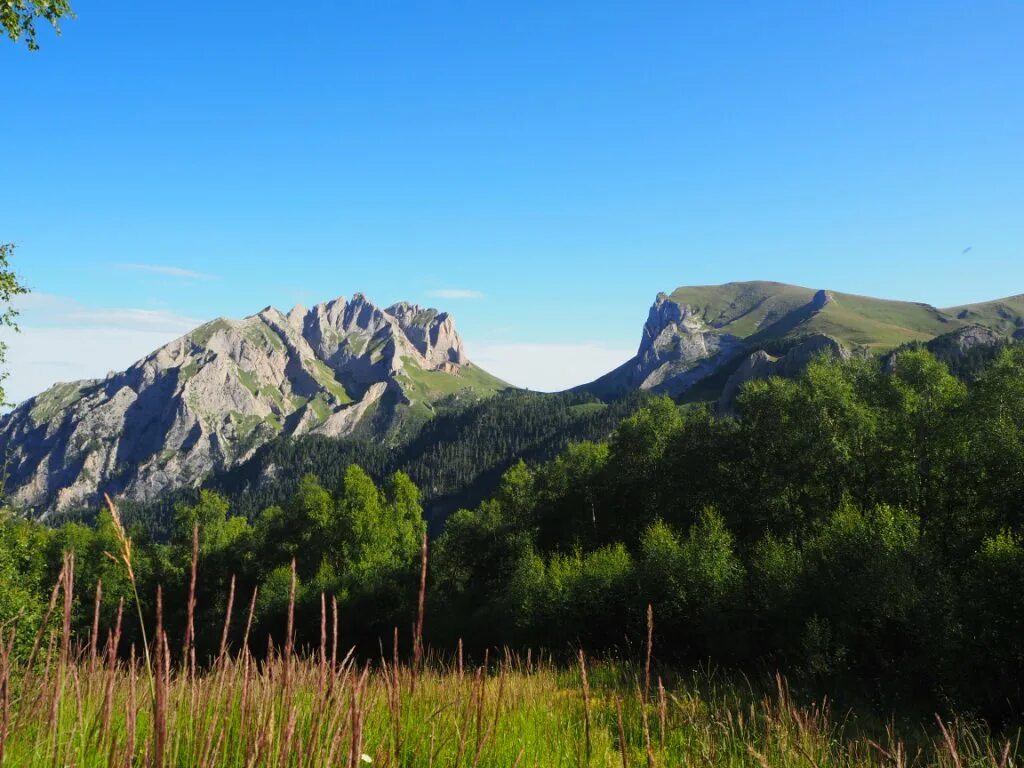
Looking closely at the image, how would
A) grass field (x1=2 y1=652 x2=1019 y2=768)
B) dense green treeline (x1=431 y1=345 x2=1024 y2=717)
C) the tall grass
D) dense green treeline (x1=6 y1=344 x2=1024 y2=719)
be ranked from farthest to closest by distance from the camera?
1. dense green treeline (x1=6 y1=344 x2=1024 y2=719)
2. dense green treeline (x1=431 y1=345 x2=1024 y2=717)
3. grass field (x1=2 y1=652 x2=1019 y2=768)
4. the tall grass

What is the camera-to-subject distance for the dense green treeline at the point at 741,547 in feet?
72.3

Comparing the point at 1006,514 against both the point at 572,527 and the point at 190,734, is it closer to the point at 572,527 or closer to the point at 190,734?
the point at 572,527

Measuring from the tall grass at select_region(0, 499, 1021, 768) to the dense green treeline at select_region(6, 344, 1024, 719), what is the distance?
35.3 feet

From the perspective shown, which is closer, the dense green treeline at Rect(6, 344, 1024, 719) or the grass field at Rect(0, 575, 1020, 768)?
the grass field at Rect(0, 575, 1020, 768)

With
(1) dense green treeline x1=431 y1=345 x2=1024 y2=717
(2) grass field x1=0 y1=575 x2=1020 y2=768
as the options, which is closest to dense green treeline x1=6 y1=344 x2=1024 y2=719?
(1) dense green treeline x1=431 y1=345 x2=1024 y2=717

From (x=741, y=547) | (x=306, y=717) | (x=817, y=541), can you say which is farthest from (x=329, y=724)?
(x=741, y=547)

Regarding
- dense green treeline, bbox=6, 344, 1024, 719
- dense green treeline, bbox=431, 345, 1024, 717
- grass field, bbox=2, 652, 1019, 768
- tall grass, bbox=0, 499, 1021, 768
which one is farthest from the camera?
dense green treeline, bbox=6, 344, 1024, 719

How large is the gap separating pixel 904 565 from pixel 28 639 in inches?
1264

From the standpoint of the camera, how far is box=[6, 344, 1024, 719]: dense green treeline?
22.0 meters

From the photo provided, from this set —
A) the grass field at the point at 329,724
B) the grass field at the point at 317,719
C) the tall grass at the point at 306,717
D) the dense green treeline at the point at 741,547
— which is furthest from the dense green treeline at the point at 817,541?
the grass field at the point at 329,724

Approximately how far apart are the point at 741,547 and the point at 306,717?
126ft

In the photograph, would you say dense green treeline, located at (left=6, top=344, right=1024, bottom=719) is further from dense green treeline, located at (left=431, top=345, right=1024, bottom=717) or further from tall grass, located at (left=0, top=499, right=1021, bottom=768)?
tall grass, located at (left=0, top=499, right=1021, bottom=768)

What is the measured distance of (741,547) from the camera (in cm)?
3800

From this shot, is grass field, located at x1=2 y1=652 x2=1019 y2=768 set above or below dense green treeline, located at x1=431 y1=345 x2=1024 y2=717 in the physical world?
above
